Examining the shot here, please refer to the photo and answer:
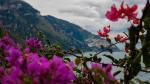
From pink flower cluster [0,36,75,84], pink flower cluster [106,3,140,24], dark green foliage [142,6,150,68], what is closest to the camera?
pink flower cluster [0,36,75,84]

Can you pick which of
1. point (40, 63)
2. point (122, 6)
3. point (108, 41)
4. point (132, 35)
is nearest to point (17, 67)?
point (40, 63)

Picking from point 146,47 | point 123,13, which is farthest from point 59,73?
point 123,13

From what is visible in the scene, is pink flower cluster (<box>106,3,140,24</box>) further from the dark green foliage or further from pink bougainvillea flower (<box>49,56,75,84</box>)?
pink bougainvillea flower (<box>49,56,75,84</box>)

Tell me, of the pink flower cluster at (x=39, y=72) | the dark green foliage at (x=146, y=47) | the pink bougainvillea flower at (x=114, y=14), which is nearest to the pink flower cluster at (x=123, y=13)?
the pink bougainvillea flower at (x=114, y=14)

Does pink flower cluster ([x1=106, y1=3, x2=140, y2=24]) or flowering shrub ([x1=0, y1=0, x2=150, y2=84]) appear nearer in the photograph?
flowering shrub ([x1=0, y1=0, x2=150, y2=84])

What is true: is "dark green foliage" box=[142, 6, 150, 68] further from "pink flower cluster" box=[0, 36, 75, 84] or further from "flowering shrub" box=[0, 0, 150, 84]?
"pink flower cluster" box=[0, 36, 75, 84]

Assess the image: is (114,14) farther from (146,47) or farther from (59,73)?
(59,73)

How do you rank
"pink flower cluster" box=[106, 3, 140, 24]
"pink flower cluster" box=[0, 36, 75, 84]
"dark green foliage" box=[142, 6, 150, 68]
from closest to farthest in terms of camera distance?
"pink flower cluster" box=[0, 36, 75, 84]
"dark green foliage" box=[142, 6, 150, 68]
"pink flower cluster" box=[106, 3, 140, 24]

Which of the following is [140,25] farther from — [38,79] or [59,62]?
[38,79]

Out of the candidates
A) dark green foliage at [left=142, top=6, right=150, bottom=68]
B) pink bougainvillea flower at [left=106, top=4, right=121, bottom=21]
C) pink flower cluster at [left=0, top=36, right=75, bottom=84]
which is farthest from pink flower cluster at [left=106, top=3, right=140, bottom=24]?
pink flower cluster at [left=0, top=36, right=75, bottom=84]

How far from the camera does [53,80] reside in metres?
1.87

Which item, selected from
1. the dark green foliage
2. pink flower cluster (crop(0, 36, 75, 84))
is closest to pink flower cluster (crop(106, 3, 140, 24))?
the dark green foliage

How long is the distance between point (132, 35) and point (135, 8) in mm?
589

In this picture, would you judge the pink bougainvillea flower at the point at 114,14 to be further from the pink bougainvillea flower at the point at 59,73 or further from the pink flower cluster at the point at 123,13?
the pink bougainvillea flower at the point at 59,73
